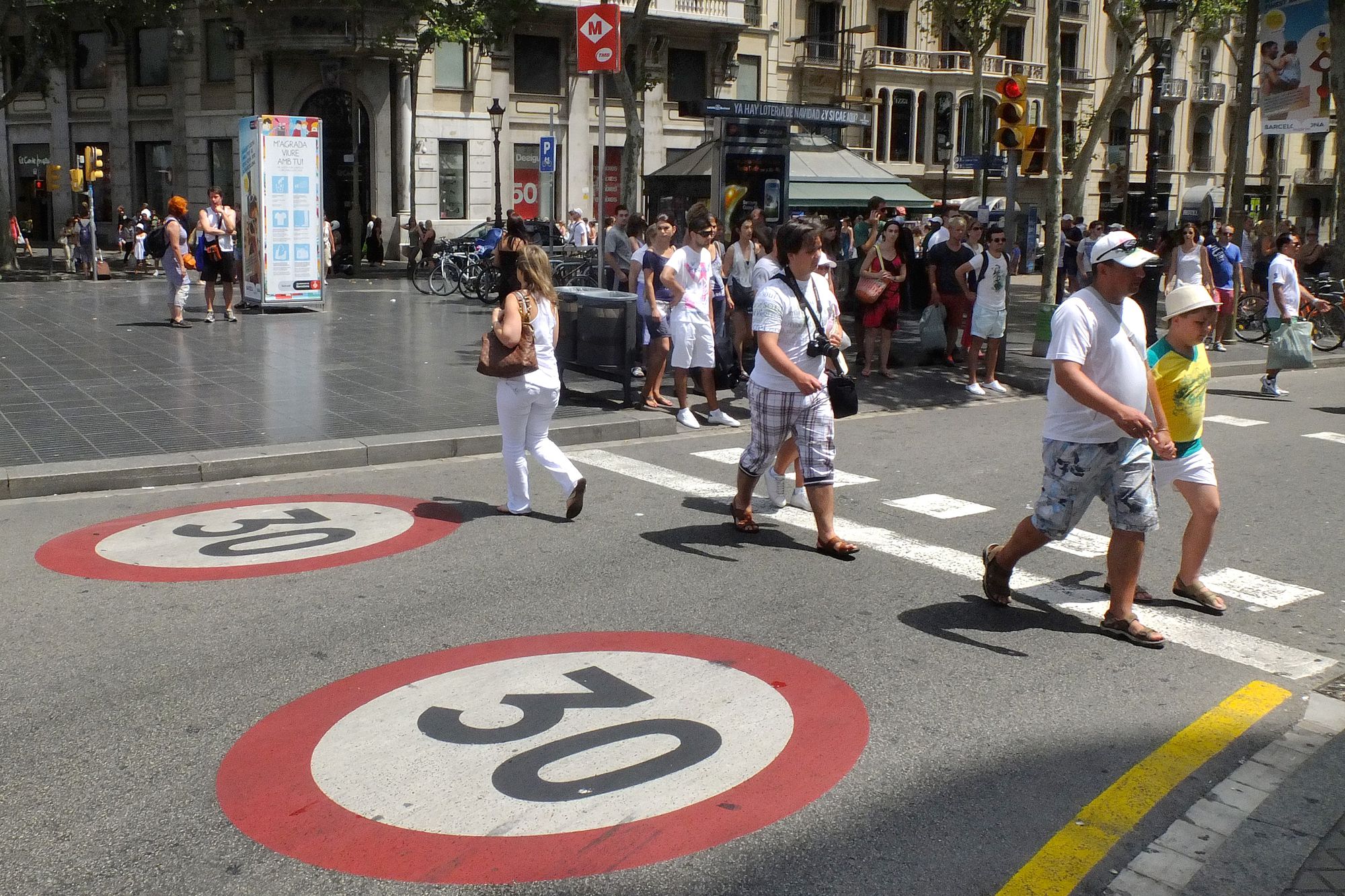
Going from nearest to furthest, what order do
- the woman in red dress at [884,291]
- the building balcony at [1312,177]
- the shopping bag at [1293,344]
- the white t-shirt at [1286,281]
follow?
the shopping bag at [1293,344] < the white t-shirt at [1286,281] < the woman in red dress at [884,291] < the building balcony at [1312,177]

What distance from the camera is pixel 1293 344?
1277cm

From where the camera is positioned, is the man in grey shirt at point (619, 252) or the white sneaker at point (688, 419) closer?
the white sneaker at point (688, 419)

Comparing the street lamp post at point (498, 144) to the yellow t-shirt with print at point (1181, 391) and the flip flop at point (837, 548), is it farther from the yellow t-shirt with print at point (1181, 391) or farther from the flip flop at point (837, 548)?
the yellow t-shirt with print at point (1181, 391)

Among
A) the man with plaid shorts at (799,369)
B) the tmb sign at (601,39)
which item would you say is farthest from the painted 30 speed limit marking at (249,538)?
the tmb sign at (601,39)

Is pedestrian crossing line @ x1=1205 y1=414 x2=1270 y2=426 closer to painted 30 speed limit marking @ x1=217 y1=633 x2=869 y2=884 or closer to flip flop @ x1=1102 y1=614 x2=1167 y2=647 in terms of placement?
flip flop @ x1=1102 y1=614 x2=1167 y2=647

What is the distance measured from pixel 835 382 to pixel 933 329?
8414 mm

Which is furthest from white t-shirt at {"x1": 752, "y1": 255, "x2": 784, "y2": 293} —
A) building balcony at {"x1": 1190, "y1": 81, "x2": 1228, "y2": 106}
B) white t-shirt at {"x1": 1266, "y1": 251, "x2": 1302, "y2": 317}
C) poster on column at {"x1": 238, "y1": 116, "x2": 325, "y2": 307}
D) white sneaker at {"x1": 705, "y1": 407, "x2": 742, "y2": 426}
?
building balcony at {"x1": 1190, "y1": 81, "x2": 1228, "y2": 106}

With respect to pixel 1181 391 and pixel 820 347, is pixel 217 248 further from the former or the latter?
pixel 1181 391

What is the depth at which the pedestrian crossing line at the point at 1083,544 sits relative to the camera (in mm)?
7105

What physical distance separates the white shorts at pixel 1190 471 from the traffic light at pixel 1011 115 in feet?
28.6

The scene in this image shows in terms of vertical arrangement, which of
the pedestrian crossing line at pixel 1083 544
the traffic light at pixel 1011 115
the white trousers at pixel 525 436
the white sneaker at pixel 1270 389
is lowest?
the pedestrian crossing line at pixel 1083 544

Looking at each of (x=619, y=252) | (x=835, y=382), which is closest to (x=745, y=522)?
(x=835, y=382)

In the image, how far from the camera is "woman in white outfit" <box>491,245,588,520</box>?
7375mm

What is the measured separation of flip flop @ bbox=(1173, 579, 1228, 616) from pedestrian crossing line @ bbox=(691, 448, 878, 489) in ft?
A: 9.50
